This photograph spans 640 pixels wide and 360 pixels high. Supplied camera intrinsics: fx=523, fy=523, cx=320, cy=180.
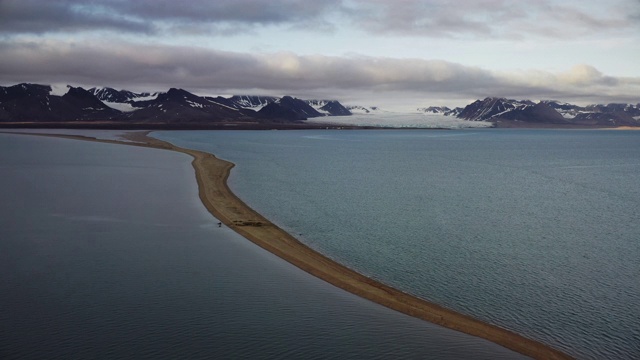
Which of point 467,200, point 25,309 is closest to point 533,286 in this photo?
point 25,309

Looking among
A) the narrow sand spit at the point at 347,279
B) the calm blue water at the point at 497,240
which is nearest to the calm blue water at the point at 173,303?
the narrow sand spit at the point at 347,279

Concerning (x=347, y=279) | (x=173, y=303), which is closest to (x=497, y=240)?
(x=347, y=279)

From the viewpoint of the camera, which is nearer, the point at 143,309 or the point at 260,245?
the point at 143,309

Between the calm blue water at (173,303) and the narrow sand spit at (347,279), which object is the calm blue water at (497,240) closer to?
the narrow sand spit at (347,279)

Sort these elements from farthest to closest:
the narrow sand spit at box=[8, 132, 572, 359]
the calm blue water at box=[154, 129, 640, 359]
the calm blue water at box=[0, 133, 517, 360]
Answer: the calm blue water at box=[154, 129, 640, 359] < the narrow sand spit at box=[8, 132, 572, 359] < the calm blue water at box=[0, 133, 517, 360]

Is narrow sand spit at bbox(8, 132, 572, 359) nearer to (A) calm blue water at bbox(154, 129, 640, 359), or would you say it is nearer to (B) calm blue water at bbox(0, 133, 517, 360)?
(B) calm blue water at bbox(0, 133, 517, 360)

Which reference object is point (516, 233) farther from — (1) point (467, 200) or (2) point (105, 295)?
(2) point (105, 295)

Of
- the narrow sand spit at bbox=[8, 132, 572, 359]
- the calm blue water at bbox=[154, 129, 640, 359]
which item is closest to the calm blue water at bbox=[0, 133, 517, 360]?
the narrow sand spit at bbox=[8, 132, 572, 359]
